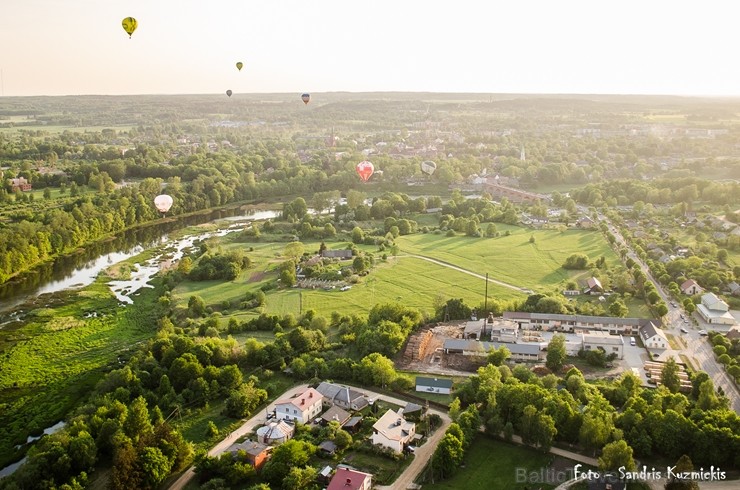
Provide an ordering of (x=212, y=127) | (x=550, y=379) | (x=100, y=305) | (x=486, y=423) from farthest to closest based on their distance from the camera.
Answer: (x=212, y=127) < (x=100, y=305) < (x=550, y=379) < (x=486, y=423)

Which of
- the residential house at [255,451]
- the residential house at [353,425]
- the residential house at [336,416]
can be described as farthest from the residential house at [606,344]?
the residential house at [255,451]

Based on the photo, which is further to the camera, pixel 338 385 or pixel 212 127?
pixel 212 127

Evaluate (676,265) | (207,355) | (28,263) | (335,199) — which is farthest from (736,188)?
(28,263)

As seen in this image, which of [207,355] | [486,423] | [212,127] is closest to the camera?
[486,423]

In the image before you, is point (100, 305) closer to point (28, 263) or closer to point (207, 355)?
point (28, 263)

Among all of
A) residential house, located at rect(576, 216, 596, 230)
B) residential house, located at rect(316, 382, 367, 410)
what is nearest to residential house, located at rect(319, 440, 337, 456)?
residential house, located at rect(316, 382, 367, 410)

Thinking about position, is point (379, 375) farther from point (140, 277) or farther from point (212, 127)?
point (212, 127)

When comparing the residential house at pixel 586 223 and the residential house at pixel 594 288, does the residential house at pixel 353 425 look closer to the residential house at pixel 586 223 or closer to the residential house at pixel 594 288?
the residential house at pixel 594 288
